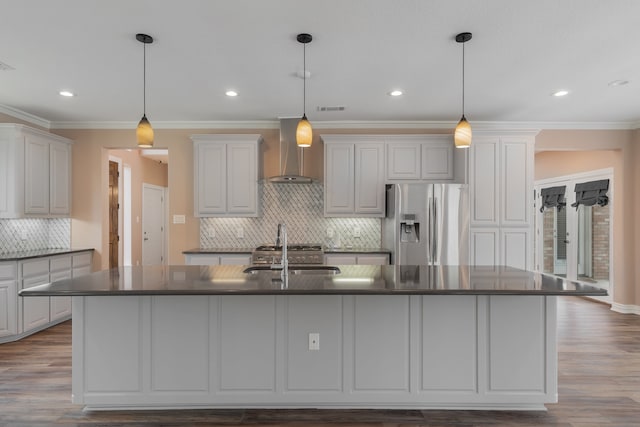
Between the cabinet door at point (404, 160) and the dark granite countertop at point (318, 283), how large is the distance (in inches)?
91.2

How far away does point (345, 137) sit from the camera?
5.15 meters

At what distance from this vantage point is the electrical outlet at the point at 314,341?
2615 mm

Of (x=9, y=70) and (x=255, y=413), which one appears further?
(x=9, y=70)

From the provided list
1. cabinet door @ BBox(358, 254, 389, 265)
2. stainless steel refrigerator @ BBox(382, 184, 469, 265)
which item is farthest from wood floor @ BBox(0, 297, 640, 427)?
cabinet door @ BBox(358, 254, 389, 265)

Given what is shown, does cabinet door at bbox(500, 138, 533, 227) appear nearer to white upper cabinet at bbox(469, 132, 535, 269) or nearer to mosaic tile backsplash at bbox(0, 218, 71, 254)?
white upper cabinet at bbox(469, 132, 535, 269)

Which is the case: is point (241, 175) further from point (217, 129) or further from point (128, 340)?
point (128, 340)

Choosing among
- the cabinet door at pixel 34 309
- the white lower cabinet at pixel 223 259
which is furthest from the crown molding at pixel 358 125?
the cabinet door at pixel 34 309

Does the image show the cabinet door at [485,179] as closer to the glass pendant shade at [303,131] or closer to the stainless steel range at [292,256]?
the stainless steel range at [292,256]

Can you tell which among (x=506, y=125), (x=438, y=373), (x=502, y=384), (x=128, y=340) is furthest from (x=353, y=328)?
(x=506, y=125)

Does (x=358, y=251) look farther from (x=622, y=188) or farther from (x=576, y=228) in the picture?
(x=576, y=228)

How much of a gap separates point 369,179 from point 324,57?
86.7 inches

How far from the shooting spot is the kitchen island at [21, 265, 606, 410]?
8.44 ft

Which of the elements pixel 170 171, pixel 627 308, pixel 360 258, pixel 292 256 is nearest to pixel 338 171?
pixel 360 258

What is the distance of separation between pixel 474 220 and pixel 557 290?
2.88 metres
